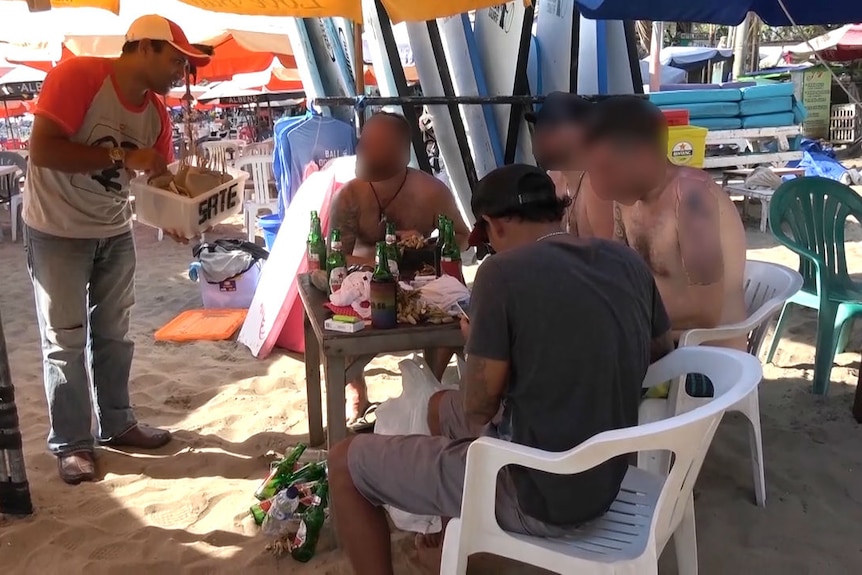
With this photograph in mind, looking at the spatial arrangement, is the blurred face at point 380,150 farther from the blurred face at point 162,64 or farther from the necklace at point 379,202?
the blurred face at point 162,64

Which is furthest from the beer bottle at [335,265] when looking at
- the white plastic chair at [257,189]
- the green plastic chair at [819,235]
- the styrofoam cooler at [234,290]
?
the white plastic chair at [257,189]

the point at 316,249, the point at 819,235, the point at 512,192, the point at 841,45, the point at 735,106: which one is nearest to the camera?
the point at 512,192

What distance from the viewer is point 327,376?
2.41 m

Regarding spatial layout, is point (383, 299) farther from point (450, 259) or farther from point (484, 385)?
point (484, 385)

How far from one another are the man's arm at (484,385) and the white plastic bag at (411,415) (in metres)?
0.73

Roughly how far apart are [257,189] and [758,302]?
715 cm

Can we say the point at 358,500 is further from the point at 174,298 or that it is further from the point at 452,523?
the point at 174,298

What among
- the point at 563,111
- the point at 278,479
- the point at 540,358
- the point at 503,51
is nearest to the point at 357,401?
the point at 278,479

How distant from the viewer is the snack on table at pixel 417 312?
2412 mm

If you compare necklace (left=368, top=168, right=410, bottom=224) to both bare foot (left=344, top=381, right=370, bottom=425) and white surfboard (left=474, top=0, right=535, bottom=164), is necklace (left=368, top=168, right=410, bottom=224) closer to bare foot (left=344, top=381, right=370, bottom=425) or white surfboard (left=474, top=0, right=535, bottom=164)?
bare foot (left=344, top=381, right=370, bottom=425)

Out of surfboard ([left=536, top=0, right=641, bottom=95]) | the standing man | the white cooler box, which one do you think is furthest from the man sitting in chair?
surfboard ([left=536, top=0, right=641, bottom=95])

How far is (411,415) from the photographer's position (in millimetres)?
2535

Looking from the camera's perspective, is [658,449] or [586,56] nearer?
[658,449]

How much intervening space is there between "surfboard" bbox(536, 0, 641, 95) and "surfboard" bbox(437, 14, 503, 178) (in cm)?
52
